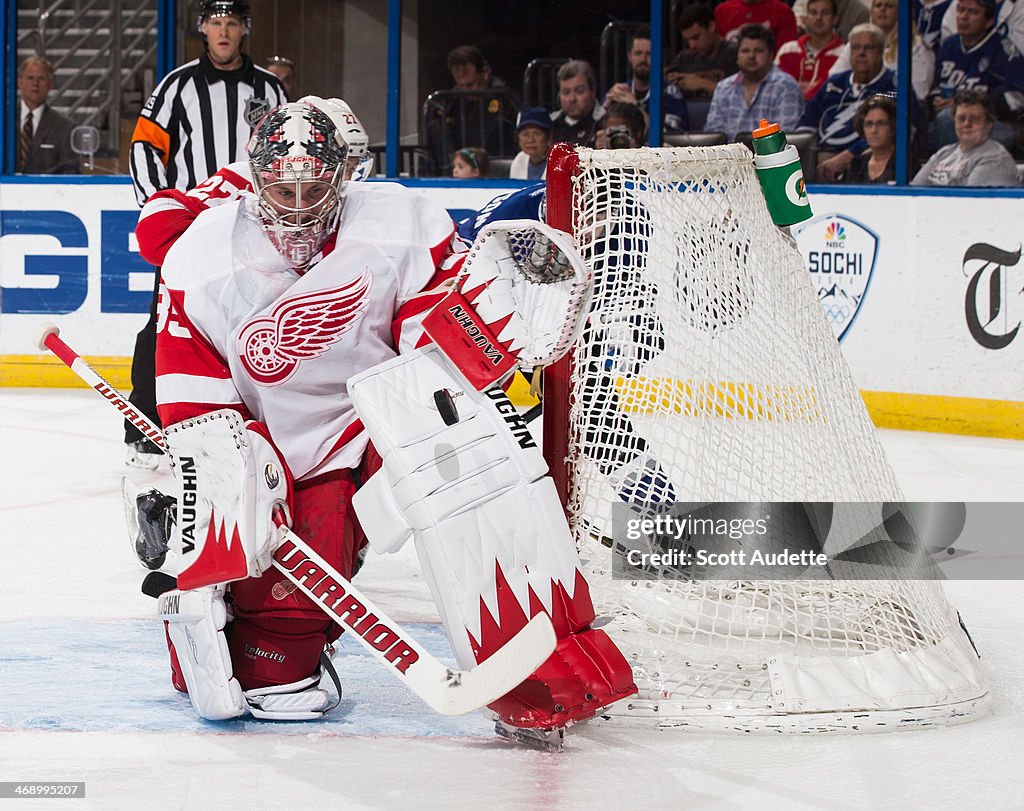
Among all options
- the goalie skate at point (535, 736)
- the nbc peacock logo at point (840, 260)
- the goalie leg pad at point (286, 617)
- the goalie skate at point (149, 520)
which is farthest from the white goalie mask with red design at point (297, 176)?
the nbc peacock logo at point (840, 260)

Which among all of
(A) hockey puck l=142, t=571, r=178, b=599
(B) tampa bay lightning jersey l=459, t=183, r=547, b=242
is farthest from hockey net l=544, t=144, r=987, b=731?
(A) hockey puck l=142, t=571, r=178, b=599

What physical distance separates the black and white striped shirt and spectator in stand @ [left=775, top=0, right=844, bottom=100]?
89.2 inches

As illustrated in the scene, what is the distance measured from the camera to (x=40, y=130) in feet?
19.4

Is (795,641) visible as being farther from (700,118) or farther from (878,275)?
(700,118)

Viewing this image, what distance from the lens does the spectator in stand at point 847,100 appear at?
5.30 meters

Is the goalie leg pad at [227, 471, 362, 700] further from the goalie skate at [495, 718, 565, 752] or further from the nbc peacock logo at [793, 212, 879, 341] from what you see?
the nbc peacock logo at [793, 212, 879, 341]

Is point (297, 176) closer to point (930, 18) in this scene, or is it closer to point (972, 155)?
point (972, 155)

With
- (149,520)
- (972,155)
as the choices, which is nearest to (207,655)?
(149,520)

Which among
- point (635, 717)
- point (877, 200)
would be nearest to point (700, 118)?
point (877, 200)

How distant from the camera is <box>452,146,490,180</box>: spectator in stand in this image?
5656 mm

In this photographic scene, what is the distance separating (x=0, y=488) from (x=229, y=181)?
4.73 ft

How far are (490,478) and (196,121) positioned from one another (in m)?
2.28

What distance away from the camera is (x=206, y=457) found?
2088mm

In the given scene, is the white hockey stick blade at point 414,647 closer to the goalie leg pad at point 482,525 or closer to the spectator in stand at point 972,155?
the goalie leg pad at point 482,525
